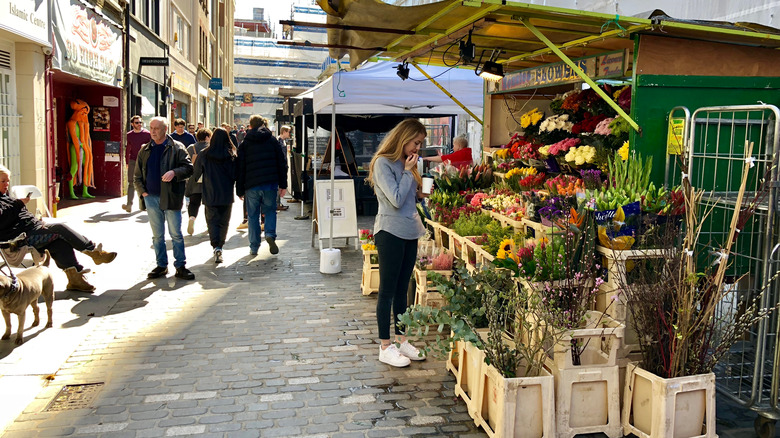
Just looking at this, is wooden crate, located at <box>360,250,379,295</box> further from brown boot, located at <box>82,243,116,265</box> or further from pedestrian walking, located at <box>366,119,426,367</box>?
brown boot, located at <box>82,243,116,265</box>

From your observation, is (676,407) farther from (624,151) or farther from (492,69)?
(492,69)

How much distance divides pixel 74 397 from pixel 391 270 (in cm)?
233

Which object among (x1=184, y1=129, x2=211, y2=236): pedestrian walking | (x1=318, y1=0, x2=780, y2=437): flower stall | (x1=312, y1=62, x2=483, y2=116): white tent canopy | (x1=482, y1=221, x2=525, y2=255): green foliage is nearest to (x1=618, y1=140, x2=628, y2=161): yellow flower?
(x1=318, y1=0, x2=780, y2=437): flower stall

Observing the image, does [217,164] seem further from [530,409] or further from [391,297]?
[530,409]

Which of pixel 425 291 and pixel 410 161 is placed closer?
pixel 410 161

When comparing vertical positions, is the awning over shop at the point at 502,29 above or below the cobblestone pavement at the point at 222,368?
above

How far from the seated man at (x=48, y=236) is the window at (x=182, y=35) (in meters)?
18.9

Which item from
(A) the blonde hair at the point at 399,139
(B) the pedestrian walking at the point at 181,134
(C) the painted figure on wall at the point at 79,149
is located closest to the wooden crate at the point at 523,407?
(A) the blonde hair at the point at 399,139

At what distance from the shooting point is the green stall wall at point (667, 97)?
190 inches

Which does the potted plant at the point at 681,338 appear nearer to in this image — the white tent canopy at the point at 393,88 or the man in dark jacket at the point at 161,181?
the white tent canopy at the point at 393,88

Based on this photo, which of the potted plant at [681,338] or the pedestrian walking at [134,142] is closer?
the potted plant at [681,338]

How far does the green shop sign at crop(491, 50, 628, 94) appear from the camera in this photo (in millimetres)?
5191

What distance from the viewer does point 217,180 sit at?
841 cm

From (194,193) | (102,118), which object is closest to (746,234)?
(194,193)
